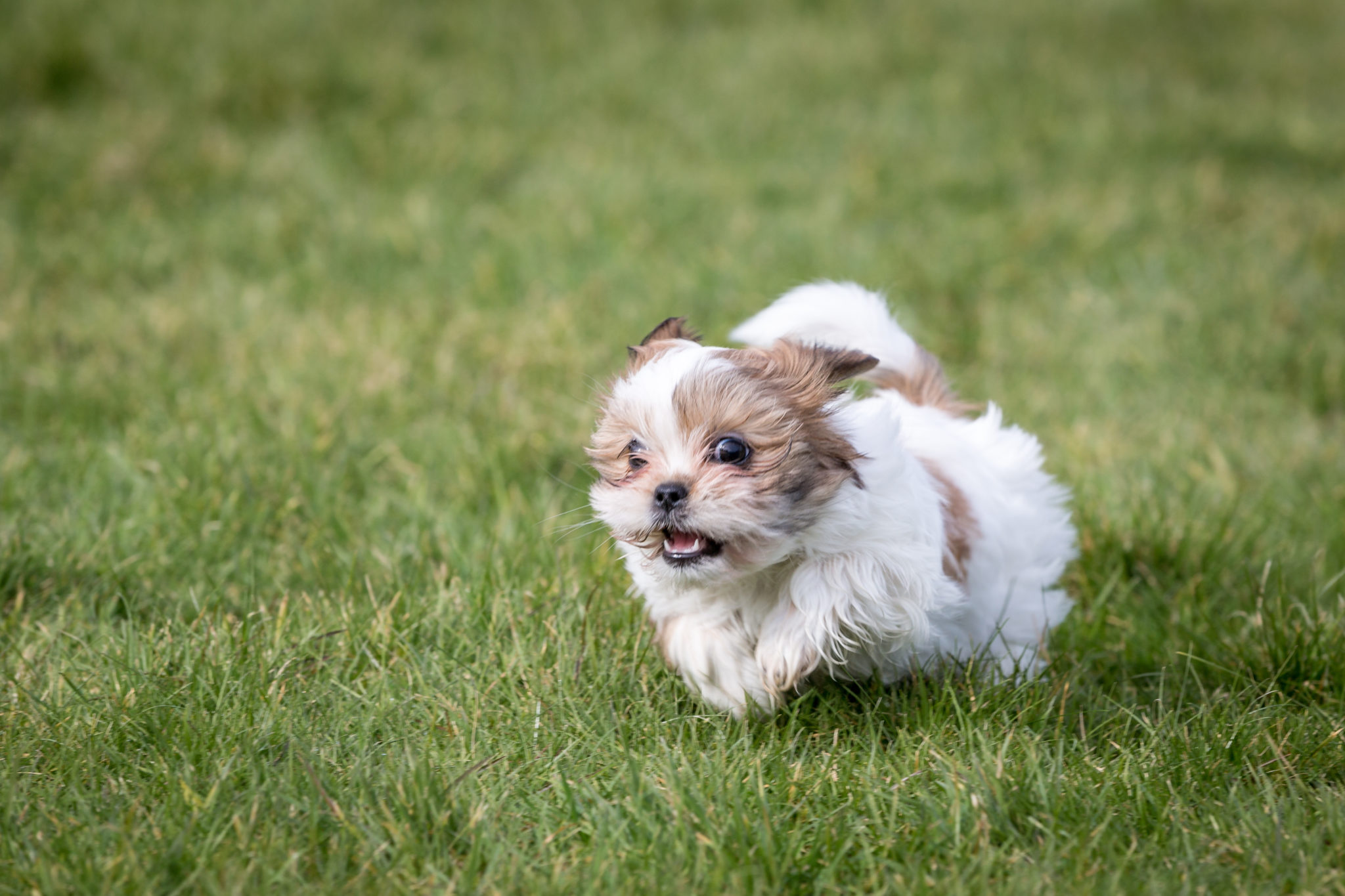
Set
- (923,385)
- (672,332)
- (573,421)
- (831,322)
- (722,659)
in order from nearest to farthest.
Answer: (722,659)
(672,332)
(831,322)
(923,385)
(573,421)

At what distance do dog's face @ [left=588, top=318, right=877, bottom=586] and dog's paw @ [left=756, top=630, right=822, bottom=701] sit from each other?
9.5 inches

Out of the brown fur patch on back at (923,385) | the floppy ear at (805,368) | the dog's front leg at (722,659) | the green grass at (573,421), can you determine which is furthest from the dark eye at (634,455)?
the brown fur patch on back at (923,385)

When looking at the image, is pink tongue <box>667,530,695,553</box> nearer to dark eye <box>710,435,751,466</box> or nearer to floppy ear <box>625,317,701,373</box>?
dark eye <box>710,435,751,466</box>

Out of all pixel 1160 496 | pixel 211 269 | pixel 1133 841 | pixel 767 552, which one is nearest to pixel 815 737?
pixel 767 552

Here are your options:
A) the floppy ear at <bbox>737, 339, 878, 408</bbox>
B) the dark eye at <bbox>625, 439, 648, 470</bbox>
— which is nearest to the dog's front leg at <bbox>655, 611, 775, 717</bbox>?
the dark eye at <bbox>625, 439, 648, 470</bbox>

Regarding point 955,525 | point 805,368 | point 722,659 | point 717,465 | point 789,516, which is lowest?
point 722,659

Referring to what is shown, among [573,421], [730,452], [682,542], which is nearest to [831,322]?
[730,452]

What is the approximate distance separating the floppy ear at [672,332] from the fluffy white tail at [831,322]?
0.16 m

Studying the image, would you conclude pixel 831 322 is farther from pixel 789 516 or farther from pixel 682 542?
pixel 682 542

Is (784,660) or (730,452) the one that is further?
(784,660)

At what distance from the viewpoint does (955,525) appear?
300 centimetres

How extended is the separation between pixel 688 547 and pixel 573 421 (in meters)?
2.19

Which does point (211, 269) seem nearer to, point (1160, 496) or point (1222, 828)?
point (1160, 496)

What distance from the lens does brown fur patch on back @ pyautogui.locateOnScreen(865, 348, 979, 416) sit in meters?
3.50
